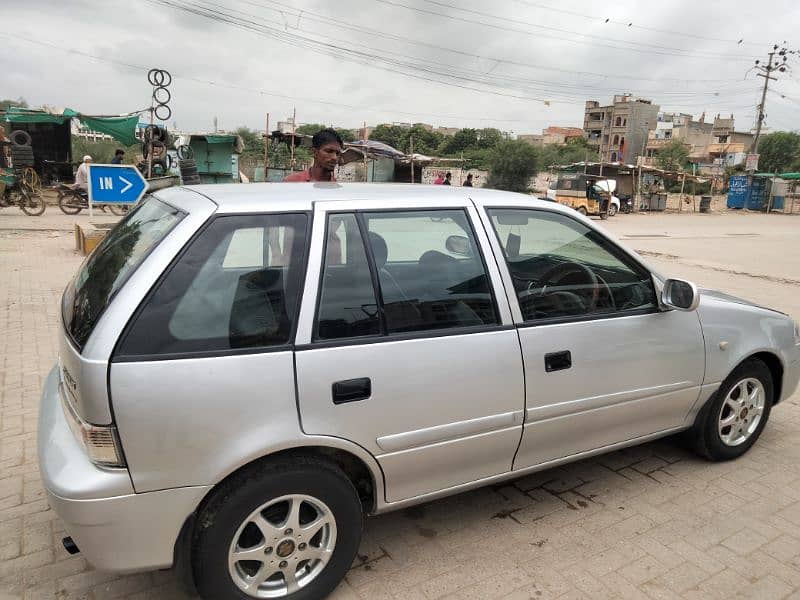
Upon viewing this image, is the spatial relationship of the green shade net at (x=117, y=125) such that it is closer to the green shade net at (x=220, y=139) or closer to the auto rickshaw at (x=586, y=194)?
the green shade net at (x=220, y=139)

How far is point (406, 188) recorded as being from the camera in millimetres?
2756

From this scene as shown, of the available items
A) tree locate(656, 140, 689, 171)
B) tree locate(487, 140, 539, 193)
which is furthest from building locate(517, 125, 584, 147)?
tree locate(487, 140, 539, 193)

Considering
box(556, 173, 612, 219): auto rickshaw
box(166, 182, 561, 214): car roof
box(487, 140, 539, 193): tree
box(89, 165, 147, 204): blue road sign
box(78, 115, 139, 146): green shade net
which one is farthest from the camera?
box(487, 140, 539, 193): tree

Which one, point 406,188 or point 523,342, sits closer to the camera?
point 523,342

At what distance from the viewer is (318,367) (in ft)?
6.73

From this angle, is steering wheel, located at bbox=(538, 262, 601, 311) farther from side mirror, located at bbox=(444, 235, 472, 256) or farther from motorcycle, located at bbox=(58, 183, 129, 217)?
motorcycle, located at bbox=(58, 183, 129, 217)

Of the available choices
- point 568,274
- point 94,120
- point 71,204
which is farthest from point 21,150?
point 568,274

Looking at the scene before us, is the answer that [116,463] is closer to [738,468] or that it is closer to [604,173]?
[738,468]

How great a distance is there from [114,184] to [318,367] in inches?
341

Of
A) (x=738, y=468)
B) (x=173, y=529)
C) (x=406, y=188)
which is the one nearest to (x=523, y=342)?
(x=406, y=188)

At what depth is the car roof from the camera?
219 centimetres

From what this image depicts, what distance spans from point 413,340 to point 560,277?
105cm

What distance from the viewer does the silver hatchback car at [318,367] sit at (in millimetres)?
1863

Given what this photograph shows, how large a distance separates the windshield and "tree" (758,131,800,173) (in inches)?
3006
